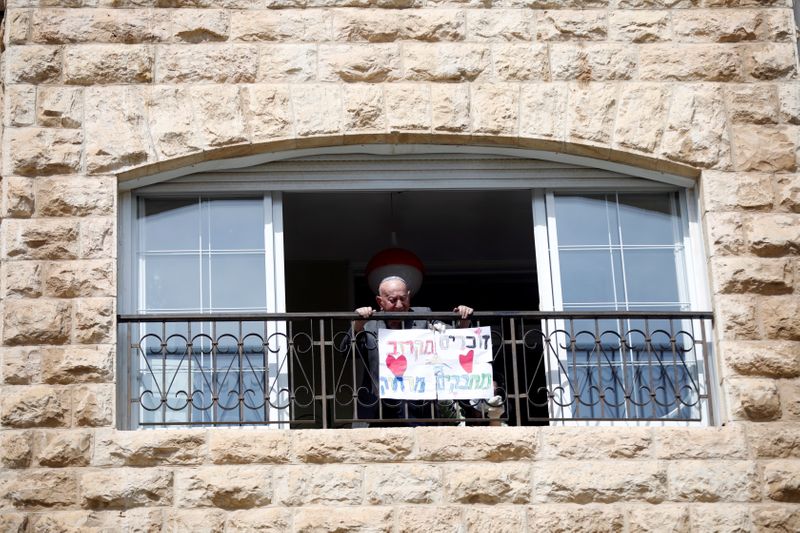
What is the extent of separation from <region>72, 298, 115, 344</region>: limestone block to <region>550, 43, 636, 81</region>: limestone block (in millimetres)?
3378

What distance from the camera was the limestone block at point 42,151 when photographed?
9906 mm

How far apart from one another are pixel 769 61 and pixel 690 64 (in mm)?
545

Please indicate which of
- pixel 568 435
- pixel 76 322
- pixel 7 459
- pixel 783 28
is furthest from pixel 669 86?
pixel 7 459

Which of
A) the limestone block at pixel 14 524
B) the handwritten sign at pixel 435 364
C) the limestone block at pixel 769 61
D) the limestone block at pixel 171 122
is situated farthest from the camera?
the limestone block at pixel 769 61

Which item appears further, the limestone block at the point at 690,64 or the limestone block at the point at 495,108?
the limestone block at the point at 690,64

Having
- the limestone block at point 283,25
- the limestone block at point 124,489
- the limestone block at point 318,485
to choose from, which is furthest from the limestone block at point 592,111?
the limestone block at point 124,489

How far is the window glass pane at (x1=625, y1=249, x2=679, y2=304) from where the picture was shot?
10.2 meters

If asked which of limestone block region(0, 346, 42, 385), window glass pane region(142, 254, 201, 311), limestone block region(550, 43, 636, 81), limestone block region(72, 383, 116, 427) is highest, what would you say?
limestone block region(550, 43, 636, 81)

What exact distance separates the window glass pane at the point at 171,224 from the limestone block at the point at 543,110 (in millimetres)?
2312

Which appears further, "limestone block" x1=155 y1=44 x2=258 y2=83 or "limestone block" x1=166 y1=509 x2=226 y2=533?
"limestone block" x1=155 y1=44 x2=258 y2=83

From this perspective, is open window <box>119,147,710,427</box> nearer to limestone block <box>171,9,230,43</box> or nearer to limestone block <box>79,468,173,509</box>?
limestone block <box>79,468,173,509</box>

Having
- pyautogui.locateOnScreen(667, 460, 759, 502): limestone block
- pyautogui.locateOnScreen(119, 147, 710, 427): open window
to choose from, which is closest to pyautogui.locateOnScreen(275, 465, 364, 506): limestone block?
pyautogui.locateOnScreen(119, 147, 710, 427): open window

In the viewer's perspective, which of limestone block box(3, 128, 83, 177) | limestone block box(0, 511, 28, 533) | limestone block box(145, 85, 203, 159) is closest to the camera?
limestone block box(0, 511, 28, 533)

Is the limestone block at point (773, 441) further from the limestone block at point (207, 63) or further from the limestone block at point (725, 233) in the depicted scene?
the limestone block at point (207, 63)
